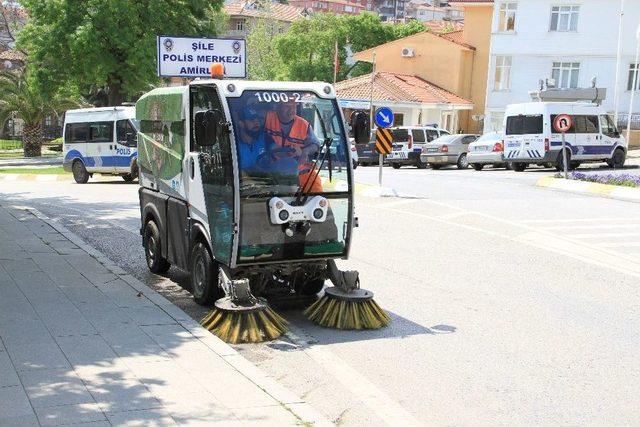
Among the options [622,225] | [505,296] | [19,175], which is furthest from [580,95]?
[505,296]

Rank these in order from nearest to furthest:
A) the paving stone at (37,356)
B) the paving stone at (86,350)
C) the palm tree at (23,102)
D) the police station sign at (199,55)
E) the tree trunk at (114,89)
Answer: the paving stone at (37,356) → the paving stone at (86,350) → the police station sign at (199,55) → the tree trunk at (114,89) → the palm tree at (23,102)

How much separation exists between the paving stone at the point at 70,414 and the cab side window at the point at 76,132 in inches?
897

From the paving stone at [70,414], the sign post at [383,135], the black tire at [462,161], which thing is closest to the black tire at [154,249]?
the paving stone at [70,414]

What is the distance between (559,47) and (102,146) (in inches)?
1029

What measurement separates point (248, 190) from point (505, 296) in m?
3.63

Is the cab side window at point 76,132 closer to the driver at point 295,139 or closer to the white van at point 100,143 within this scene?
the white van at point 100,143

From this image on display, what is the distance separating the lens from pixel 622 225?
14.7 metres

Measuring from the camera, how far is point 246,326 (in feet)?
23.6

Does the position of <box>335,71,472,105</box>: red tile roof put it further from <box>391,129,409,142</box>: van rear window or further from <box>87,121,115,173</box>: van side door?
<box>87,121,115,173</box>: van side door

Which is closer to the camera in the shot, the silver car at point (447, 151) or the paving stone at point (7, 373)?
the paving stone at point (7, 373)

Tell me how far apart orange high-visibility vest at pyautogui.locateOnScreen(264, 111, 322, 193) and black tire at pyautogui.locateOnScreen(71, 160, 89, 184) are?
2061 cm

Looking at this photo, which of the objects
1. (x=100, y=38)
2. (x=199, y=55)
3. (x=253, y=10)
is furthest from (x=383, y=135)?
Answer: (x=253, y=10)

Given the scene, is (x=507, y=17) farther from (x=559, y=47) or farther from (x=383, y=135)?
(x=383, y=135)

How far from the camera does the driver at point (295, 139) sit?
7.54m
